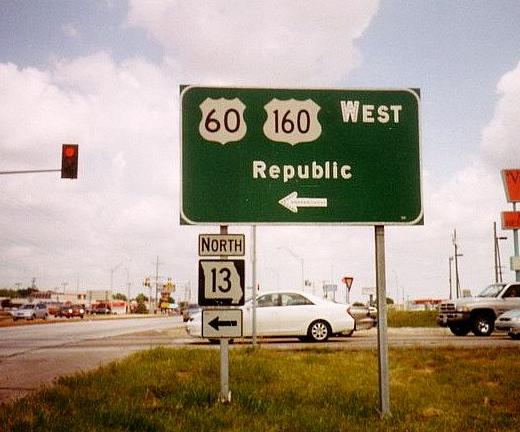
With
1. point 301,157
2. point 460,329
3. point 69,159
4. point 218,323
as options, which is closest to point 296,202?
point 301,157

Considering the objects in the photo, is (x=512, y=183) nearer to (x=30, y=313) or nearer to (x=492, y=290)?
(x=492, y=290)

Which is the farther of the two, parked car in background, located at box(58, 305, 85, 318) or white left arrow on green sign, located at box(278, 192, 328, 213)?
parked car in background, located at box(58, 305, 85, 318)

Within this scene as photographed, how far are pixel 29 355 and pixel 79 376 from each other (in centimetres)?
758

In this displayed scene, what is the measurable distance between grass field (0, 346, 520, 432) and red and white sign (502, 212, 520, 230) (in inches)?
816

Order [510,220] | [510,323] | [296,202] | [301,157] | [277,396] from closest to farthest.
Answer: [296,202]
[301,157]
[277,396]
[510,323]
[510,220]

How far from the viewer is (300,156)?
777 centimetres

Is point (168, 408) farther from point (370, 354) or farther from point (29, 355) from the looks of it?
point (29, 355)

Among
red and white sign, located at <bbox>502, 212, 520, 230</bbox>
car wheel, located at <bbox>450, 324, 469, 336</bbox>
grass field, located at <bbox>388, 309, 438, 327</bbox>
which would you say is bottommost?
grass field, located at <bbox>388, 309, 438, 327</bbox>

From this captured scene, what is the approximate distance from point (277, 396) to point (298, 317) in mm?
10813

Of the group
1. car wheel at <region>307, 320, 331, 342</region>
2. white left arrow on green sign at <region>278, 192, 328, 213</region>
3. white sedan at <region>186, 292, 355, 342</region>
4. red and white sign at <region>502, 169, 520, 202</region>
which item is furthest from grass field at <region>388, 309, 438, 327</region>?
white left arrow on green sign at <region>278, 192, 328, 213</region>

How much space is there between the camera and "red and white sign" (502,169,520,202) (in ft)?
105

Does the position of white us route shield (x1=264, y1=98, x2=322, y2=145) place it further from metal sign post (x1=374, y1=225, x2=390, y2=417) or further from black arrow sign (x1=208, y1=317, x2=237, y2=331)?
black arrow sign (x1=208, y1=317, x2=237, y2=331)

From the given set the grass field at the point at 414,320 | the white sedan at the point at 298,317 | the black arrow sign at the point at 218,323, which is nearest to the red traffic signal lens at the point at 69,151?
the white sedan at the point at 298,317

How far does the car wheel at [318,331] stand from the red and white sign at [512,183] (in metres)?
17.8
